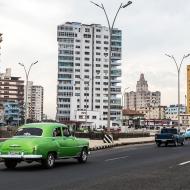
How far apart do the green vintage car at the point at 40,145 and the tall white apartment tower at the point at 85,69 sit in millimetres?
154600

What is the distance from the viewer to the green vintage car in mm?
17906

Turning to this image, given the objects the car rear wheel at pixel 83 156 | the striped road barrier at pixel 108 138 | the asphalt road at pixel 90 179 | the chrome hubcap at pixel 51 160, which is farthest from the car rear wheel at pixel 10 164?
the striped road barrier at pixel 108 138

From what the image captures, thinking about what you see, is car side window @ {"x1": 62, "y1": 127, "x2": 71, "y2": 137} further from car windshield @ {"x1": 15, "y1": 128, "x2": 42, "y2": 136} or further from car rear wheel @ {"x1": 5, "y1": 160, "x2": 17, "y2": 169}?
car rear wheel @ {"x1": 5, "y1": 160, "x2": 17, "y2": 169}

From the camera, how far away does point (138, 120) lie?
169 meters

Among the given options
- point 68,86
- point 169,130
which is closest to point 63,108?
point 68,86

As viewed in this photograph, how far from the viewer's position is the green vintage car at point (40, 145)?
17906 mm

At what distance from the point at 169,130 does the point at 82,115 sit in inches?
4367

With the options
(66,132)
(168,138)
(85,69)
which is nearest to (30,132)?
(66,132)

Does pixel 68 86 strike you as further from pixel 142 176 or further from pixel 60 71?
pixel 142 176

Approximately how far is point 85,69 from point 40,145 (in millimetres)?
164814

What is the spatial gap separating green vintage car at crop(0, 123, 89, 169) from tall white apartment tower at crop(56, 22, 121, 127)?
6087 inches

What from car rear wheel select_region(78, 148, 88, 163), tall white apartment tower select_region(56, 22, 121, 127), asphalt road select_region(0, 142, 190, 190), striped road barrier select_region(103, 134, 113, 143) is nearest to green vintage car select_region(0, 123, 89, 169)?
asphalt road select_region(0, 142, 190, 190)

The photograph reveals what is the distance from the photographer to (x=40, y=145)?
709 inches

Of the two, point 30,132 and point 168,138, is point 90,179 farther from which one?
point 168,138
